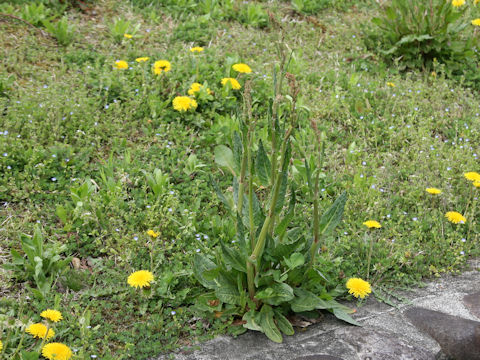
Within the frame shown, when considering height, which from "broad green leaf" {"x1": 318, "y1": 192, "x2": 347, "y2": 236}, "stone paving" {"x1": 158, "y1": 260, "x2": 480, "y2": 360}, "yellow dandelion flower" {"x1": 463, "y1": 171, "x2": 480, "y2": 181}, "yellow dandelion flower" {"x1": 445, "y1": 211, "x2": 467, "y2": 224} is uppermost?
"broad green leaf" {"x1": 318, "y1": 192, "x2": 347, "y2": 236}

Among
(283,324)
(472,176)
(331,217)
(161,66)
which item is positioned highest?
(161,66)

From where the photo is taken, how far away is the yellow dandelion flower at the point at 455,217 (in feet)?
10.8

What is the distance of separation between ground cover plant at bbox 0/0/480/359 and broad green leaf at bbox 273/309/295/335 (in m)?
0.02

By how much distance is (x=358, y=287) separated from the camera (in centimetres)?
276

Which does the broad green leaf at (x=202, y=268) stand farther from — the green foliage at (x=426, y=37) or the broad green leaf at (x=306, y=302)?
the green foliage at (x=426, y=37)

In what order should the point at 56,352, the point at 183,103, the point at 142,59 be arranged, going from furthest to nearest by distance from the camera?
the point at 142,59 < the point at 183,103 < the point at 56,352

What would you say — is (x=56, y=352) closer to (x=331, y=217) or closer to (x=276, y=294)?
(x=276, y=294)

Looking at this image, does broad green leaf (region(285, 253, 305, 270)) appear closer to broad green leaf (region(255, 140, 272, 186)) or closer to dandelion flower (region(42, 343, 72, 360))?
broad green leaf (region(255, 140, 272, 186))

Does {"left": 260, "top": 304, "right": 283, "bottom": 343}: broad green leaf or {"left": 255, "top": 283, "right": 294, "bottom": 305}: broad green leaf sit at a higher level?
{"left": 255, "top": 283, "right": 294, "bottom": 305}: broad green leaf

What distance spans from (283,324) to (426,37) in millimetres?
3582

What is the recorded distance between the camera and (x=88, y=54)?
15.5ft

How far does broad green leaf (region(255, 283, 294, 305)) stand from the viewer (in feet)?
8.36

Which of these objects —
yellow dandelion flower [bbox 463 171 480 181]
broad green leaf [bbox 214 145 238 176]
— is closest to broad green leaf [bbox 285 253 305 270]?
broad green leaf [bbox 214 145 238 176]

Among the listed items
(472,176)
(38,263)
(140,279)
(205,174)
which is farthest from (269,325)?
(472,176)
